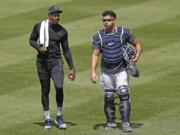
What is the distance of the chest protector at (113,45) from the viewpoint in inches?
509

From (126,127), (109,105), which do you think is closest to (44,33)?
(109,105)

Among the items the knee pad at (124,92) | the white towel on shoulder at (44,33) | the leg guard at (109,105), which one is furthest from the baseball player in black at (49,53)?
the knee pad at (124,92)

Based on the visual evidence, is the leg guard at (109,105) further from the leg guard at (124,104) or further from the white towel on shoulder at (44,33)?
the white towel on shoulder at (44,33)

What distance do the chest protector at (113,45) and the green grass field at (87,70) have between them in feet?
4.64

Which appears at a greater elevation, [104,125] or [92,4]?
[92,4]

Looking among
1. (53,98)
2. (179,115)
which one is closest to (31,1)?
(53,98)

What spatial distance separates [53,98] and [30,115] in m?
1.61

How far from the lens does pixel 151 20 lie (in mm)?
24266

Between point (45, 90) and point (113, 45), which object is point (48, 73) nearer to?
point (45, 90)

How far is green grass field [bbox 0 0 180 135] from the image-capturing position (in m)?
13.8

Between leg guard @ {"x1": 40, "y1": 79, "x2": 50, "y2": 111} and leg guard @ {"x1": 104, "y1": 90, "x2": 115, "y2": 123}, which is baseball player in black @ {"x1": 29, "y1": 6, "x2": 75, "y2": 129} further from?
leg guard @ {"x1": 104, "y1": 90, "x2": 115, "y2": 123}

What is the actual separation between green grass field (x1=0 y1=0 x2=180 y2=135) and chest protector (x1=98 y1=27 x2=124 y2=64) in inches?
55.7

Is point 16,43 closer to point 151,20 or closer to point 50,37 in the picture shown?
point 151,20

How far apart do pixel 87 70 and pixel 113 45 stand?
5.83 m
